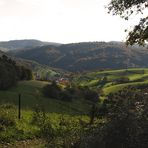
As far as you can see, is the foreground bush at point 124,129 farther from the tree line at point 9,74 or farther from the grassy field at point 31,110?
the tree line at point 9,74

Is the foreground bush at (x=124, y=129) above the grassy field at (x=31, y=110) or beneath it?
above

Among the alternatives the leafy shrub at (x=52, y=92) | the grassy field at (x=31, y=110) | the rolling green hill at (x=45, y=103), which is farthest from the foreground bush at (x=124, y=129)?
the leafy shrub at (x=52, y=92)

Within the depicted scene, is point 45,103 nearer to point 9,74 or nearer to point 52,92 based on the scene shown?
point 52,92

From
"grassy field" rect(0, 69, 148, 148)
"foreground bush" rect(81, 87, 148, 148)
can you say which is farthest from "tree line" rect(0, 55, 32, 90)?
"foreground bush" rect(81, 87, 148, 148)

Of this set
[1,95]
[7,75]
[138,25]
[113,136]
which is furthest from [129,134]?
[7,75]

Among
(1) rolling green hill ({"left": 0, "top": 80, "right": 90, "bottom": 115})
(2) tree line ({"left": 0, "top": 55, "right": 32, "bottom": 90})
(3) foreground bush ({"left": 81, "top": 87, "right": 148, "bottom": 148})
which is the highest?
(3) foreground bush ({"left": 81, "top": 87, "right": 148, "bottom": 148})

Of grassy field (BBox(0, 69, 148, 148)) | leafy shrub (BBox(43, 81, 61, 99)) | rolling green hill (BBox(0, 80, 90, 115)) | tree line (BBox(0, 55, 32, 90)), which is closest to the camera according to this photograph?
grassy field (BBox(0, 69, 148, 148))

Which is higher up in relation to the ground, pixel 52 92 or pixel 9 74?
pixel 9 74

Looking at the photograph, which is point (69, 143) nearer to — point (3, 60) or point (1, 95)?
point (1, 95)

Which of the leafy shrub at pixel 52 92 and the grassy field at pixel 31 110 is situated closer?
the grassy field at pixel 31 110

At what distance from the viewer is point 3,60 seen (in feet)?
271

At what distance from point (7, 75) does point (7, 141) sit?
149ft

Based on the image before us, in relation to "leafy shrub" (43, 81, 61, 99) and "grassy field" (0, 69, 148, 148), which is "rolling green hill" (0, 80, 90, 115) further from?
"leafy shrub" (43, 81, 61, 99)

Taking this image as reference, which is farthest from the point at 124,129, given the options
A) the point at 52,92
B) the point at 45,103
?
the point at 52,92
